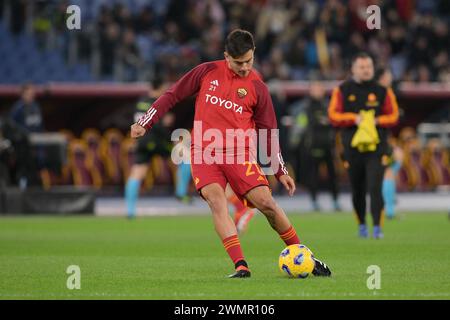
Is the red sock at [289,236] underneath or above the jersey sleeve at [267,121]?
underneath

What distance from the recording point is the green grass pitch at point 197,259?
9.63 m

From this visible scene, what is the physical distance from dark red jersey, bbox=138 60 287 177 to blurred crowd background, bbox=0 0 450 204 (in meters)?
16.0

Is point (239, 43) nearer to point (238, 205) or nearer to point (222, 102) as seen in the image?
point (222, 102)

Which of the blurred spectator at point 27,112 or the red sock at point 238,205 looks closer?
the red sock at point 238,205

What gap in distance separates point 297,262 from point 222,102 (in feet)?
5.35

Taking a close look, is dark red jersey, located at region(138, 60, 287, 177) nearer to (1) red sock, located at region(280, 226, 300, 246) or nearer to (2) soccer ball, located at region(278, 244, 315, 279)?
(1) red sock, located at region(280, 226, 300, 246)

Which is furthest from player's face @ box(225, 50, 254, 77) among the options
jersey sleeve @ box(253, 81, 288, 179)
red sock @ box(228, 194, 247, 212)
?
red sock @ box(228, 194, 247, 212)

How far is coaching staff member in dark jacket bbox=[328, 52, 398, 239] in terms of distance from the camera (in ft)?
53.3

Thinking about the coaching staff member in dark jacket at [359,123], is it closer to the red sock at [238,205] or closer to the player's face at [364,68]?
the player's face at [364,68]

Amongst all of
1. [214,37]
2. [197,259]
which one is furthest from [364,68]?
[214,37]

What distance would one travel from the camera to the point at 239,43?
35.0 feet

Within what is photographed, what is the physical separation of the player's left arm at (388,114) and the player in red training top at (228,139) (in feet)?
17.8

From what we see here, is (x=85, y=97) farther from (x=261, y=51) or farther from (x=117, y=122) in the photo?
(x=261, y=51)

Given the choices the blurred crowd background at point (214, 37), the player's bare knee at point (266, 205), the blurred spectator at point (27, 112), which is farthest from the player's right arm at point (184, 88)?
the blurred crowd background at point (214, 37)
